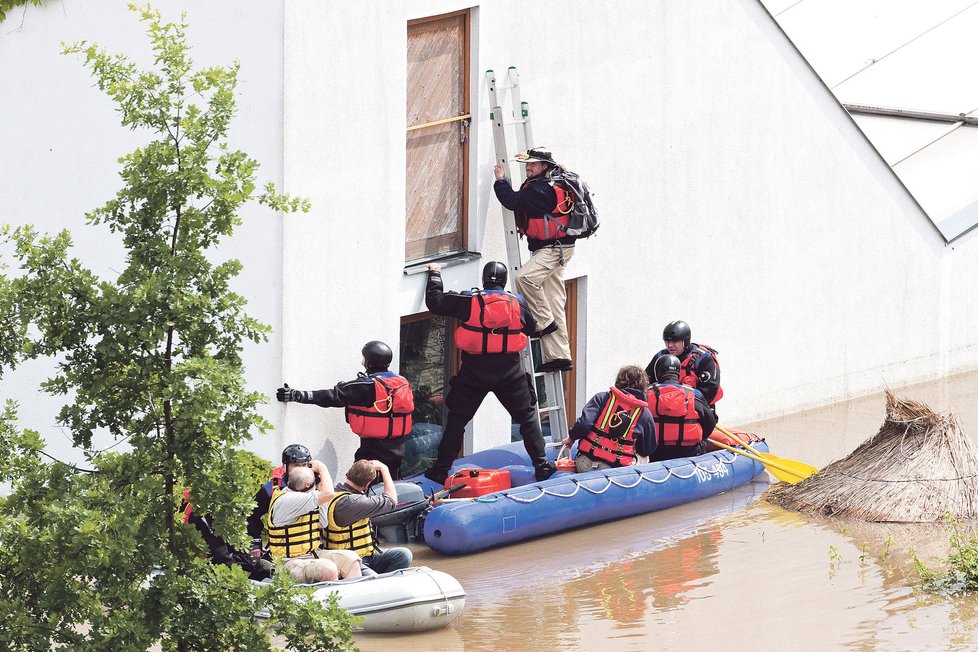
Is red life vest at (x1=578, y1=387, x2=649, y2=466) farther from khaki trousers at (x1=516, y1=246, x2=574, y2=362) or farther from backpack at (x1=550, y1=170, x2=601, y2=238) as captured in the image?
backpack at (x1=550, y1=170, x2=601, y2=238)

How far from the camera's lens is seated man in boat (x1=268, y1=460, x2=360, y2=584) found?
9.61 m

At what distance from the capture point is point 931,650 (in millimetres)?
9531

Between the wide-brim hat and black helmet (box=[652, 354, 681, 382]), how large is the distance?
1.83 metres

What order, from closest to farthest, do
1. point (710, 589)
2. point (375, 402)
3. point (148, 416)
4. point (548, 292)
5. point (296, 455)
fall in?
1. point (148, 416)
2. point (296, 455)
3. point (710, 589)
4. point (375, 402)
5. point (548, 292)

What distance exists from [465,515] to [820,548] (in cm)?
272

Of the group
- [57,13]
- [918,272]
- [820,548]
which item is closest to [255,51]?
[57,13]

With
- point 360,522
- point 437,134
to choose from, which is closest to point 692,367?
point 437,134

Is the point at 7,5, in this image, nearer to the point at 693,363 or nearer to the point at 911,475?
the point at 693,363

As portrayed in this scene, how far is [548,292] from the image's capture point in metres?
13.2

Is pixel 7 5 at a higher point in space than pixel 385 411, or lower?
higher

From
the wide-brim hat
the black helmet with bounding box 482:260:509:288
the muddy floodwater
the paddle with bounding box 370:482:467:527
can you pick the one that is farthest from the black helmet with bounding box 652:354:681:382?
the paddle with bounding box 370:482:467:527

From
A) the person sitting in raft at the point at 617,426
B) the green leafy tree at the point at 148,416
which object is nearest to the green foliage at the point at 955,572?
the person sitting in raft at the point at 617,426

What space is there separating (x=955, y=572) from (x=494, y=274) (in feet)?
13.2

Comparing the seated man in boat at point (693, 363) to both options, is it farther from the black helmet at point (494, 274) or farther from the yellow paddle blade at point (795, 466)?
the black helmet at point (494, 274)
